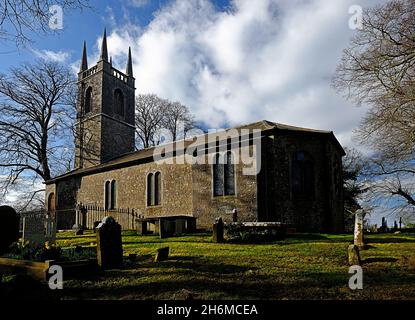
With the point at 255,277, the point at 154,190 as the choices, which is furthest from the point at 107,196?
the point at 255,277

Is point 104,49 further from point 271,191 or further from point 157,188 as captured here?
point 271,191

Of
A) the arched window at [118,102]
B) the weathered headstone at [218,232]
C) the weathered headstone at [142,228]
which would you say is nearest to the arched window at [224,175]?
the weathered headstone at [142,228]

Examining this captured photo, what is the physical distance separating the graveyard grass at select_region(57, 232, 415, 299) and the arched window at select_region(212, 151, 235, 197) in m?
8.87

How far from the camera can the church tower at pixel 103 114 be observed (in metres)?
29.9

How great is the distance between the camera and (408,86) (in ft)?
39.8

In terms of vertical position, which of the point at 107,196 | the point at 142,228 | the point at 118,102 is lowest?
the point at 142,228

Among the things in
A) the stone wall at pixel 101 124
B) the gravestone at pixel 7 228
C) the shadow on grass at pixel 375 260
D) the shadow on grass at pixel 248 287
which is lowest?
the shadow on grass at pixel 248 287

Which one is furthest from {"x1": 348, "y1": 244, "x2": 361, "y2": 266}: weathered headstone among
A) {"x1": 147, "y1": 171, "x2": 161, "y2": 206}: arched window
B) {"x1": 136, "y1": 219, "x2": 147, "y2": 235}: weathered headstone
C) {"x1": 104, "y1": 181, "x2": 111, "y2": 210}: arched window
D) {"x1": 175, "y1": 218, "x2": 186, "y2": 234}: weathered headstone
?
{"x1": 104, "y1": 181, "x2": 111, "y2": 210}: arched window

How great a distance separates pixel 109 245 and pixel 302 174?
507 inches

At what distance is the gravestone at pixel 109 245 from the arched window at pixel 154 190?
45.3ft

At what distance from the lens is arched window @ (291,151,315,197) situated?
1803cm

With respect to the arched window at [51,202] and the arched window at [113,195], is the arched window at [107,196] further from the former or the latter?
the arched window at [51,202]

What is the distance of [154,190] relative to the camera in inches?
880
